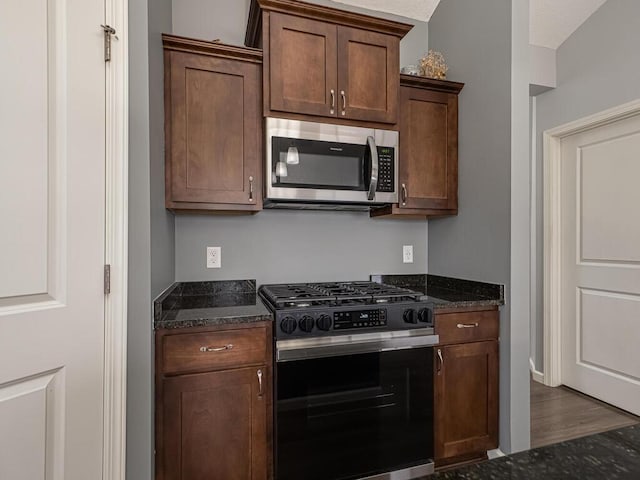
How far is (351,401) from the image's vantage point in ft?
5.66

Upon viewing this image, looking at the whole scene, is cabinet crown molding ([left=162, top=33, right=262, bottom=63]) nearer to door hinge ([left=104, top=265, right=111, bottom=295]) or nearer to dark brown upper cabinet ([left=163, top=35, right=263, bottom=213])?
dark brown upper cabinet ([left=163, top=35, right=263, bottom=213])

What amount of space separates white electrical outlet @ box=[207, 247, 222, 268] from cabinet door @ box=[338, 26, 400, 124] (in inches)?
43.2

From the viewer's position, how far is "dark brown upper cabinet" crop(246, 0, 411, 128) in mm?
1862

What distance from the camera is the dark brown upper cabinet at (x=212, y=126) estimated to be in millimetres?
1787

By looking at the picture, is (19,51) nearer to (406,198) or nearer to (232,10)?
(232,10)

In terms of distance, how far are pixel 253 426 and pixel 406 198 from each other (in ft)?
4.98

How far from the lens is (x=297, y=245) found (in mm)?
2377

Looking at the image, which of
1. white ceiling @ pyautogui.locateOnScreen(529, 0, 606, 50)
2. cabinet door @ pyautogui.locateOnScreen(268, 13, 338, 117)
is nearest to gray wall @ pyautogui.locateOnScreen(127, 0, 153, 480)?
cabinet door @ pyautogui.locateOnScreen(268, 13, 338, 117)

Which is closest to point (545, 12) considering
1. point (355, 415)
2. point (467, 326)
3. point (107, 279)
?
point (467, 326)

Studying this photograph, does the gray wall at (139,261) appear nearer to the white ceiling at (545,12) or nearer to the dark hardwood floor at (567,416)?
the white ceiling at (545,12)

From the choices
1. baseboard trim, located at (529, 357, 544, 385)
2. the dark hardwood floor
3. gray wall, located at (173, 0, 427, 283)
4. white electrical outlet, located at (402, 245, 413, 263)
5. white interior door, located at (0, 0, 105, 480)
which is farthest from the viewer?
baseboard trim, located at (529, 357, 544, 385)

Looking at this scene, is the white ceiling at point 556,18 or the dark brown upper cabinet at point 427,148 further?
the white ceiling at point 556,18

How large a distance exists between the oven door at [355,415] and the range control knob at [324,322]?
12cm

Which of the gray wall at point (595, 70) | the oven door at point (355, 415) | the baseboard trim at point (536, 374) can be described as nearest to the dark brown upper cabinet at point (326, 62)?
the oven door at point (355, 415)
